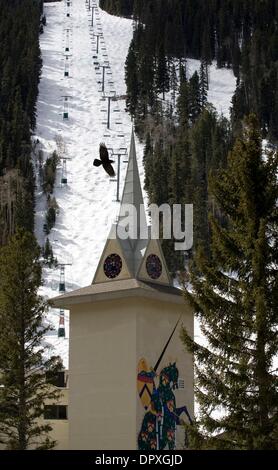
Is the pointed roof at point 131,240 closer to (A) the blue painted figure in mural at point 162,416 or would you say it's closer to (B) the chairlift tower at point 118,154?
(A) the blue painted figure in mural at point 162,416

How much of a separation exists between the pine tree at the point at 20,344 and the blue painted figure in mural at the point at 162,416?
10.6ft

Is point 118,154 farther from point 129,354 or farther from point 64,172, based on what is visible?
point 129,354

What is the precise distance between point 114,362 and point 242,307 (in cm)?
1012

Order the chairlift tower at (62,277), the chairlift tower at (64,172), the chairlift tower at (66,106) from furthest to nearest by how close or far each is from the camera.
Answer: the chairlift tower at (66,106) → the chairlift tower at (64,172) → the chairlift tower at (62,277)

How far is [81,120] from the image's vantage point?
10575 centimetres

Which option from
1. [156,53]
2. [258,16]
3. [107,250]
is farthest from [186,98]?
[107,250]

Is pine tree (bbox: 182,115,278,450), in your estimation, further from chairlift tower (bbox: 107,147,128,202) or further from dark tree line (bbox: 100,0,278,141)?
dark tree line (bbox: 100,0,278,141)

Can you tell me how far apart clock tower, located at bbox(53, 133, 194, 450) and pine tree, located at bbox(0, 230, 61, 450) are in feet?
3.36

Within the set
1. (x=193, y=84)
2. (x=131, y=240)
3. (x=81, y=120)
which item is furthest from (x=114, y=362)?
(x=193, y=84)

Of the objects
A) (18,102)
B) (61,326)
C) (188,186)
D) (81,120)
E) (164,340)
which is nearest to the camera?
(164,340)

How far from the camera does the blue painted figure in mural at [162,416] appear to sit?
31156 mm

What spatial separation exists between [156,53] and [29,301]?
317 feet

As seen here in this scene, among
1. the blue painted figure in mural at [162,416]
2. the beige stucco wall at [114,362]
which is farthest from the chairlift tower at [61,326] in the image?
the blue painted figure in mural at [162,416]

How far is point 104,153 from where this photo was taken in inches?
1115
